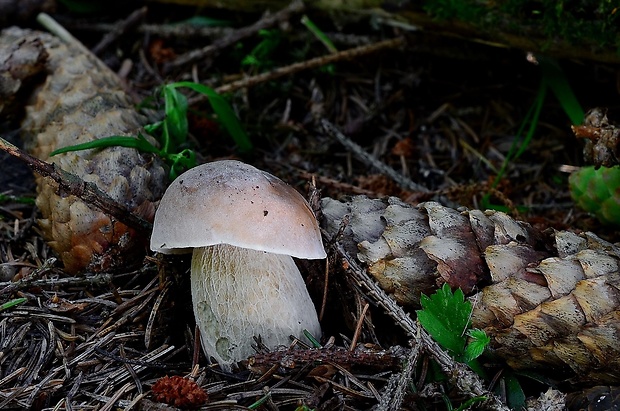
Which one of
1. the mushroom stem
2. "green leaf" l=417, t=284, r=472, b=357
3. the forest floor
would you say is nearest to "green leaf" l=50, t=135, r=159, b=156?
the forest floor

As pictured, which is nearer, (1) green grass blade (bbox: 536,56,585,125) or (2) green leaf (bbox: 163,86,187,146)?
(2) green leaf (bbox: 163,86,187,146)

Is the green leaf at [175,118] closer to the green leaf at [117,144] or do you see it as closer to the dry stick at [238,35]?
the green leaf at [117,144]

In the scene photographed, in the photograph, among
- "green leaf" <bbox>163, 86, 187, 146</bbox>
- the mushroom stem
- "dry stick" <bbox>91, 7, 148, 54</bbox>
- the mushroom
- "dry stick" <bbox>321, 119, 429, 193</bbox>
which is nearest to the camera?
the mushroom

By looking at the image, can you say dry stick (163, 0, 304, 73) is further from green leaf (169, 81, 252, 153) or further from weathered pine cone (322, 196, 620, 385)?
weathered pine cone (322, 196, 620, 385)

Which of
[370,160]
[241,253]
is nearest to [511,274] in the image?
[241,253]

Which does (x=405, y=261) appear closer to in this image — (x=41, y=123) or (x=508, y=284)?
(x=508, y=284)

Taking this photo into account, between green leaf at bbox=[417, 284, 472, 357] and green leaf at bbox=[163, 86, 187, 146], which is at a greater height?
green leaf at bbox=[163, 86, 187, 146]
